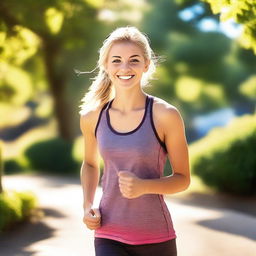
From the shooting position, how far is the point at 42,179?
40.7ft

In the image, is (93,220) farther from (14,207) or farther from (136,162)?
(14,207)

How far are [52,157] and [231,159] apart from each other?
6805 millimetres

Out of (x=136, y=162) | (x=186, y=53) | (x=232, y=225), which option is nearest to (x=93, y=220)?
(x=136, y=162)

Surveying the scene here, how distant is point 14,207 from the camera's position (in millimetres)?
6688

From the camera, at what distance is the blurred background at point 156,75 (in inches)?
364

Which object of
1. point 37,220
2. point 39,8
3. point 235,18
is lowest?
point 37,220

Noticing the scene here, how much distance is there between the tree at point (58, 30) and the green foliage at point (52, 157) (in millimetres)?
2479

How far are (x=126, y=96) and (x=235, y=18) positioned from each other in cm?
223

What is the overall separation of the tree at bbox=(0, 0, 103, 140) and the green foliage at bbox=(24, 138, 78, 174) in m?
2.48

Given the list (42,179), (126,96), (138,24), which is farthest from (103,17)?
(126,96)

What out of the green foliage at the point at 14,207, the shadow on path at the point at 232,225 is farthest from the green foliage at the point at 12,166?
the shadow on path at the point at 232,225

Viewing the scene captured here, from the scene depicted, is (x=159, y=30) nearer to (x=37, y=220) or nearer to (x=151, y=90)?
(x=151, y=90)

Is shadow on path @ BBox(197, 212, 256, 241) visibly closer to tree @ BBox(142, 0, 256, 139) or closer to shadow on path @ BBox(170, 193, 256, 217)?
shadow on path @ BBox(170, 193, 256, 217)

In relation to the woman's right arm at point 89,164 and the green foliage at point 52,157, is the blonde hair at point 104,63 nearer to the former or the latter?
the woman's right arm at point 89,164
